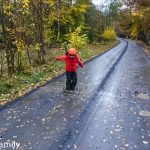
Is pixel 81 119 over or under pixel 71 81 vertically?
under

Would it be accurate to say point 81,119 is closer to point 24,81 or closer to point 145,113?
point 145,113

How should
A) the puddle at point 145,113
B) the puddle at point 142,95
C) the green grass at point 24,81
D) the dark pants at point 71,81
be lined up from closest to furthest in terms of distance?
the puddle at point 145,113 → the green grass at point 24,81 → the puddle at point 142,95 → the dark pants at point 71,81

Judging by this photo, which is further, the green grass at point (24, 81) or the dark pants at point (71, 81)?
the dark pants at point (71, 81)

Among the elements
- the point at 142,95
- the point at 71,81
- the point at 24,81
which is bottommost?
the point at 142,95

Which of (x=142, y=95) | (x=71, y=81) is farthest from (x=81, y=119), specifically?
(x=142, y=95)

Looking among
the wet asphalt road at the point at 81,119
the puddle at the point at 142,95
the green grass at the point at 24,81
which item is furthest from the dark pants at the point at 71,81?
the puddle at the point at 142,95

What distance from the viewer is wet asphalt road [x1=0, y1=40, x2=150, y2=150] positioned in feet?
25.8

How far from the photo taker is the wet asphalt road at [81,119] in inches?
310

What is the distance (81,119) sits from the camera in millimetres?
9688

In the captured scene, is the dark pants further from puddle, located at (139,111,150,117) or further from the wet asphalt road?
puddle, located at (139,111,150,117)

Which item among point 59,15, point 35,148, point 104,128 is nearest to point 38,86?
point 104,128

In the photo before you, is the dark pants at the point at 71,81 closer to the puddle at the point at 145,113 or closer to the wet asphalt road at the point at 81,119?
the wet asphalt road at the point at 81,119

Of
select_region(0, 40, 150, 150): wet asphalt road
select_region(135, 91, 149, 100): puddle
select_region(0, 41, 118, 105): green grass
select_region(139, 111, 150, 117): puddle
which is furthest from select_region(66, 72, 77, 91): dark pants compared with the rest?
select_region(139, 111, 150, 117): puddle

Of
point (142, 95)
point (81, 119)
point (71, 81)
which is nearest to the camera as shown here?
point (81, 119)
